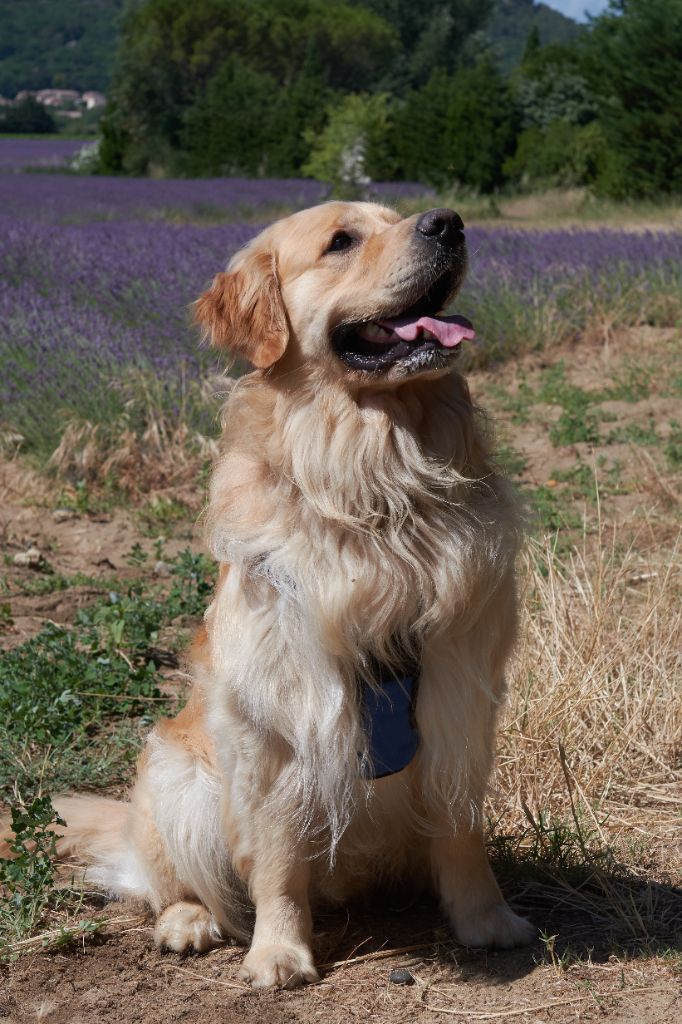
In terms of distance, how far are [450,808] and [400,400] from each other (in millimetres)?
960

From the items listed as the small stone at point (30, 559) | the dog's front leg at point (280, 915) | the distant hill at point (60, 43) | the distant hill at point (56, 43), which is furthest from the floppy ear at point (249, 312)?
the distant hill at point (56, 43)

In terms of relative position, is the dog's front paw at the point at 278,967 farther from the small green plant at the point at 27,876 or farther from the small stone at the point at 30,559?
the small stone at the point at 30,559

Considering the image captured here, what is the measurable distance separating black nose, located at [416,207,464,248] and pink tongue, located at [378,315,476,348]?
7.1 inches

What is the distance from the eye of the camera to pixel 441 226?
270cm

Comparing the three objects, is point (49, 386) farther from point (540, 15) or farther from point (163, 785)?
point (540, 15)

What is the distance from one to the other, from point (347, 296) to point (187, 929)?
5.29ft

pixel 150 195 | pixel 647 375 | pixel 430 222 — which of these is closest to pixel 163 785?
pixel 430 222

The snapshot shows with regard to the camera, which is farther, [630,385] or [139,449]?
[630,385]

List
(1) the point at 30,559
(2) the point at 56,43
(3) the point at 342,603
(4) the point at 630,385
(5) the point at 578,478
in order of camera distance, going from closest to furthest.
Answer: (3) the point at 342,603
(1) the point at 30,559
(5) the point at 578,478
(4) the point at 630,385
(2) the point at 56,43

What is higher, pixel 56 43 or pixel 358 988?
pixel 56 43

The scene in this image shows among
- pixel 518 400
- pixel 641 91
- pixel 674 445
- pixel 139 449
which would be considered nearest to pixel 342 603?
pixel 139 449

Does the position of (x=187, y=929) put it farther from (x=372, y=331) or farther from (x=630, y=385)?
(x=630, y=385)

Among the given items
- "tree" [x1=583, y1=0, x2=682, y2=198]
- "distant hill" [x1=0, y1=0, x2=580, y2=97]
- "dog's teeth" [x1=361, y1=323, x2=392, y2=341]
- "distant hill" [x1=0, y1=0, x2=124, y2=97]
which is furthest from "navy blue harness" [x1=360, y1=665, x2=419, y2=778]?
"distant hill" [x1=0, y1=0, x2=124, y2=97]

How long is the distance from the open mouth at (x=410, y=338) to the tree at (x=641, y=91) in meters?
22.5
